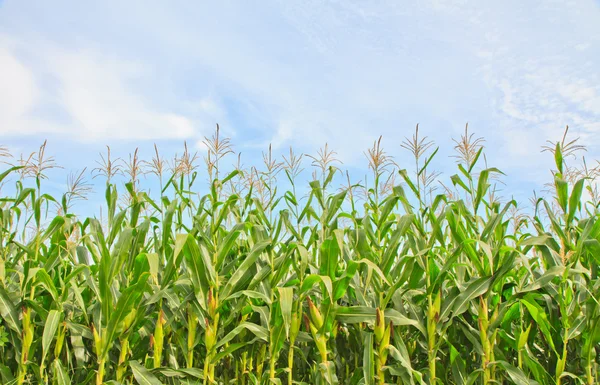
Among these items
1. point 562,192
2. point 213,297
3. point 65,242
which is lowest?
point 213,297

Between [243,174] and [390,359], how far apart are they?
1.53m

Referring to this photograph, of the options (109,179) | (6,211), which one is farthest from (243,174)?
(6,211)

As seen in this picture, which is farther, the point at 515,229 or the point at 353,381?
the point at 515,229

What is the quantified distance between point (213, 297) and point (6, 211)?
1.49 metres

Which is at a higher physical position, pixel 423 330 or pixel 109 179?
pixel 109 179

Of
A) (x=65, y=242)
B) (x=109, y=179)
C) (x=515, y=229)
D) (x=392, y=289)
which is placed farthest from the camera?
(x=515, y=229)

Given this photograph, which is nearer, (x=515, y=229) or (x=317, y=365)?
(x=317, y=365)

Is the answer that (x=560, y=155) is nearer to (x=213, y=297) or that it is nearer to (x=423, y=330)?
(x=423, y=330)

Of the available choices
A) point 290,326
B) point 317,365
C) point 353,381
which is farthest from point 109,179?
point 353,381

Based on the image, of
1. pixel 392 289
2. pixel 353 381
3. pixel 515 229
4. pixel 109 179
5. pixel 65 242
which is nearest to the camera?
pixel 392 289

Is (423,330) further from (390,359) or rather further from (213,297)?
(213,297)

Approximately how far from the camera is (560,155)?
2.70 m

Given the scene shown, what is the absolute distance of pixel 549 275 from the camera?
2.32m

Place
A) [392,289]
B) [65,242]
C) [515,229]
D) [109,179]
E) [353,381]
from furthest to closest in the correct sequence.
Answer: [515,229]
[109,179]
[65,242]
[353,381]
[392,289]
